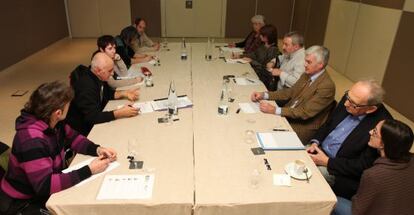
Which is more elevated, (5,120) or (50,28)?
(50,28)

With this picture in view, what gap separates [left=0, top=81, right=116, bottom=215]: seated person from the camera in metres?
1.67

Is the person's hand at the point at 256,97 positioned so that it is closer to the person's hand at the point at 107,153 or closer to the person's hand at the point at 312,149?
the person's hand at the point at 312,149

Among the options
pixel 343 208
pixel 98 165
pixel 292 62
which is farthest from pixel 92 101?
pixel 292 62

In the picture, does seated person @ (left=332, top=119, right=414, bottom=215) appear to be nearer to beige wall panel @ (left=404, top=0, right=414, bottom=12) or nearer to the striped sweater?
the striped sweater

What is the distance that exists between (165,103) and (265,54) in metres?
2.31

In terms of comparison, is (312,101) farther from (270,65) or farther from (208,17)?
(208,17)

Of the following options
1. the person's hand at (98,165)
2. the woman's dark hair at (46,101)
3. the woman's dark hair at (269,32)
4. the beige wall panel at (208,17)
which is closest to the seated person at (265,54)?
the woman's dark hair at (269,32)

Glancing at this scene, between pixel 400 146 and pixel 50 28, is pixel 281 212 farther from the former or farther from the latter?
Answer: pixel 50 28

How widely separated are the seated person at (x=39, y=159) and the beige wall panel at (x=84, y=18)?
8.13 meters

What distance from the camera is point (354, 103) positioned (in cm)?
225

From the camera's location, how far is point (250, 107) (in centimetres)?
287

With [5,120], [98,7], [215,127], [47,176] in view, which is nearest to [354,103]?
[215,127]

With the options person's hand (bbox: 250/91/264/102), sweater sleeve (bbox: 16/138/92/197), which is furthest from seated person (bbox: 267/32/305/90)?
sweater sleeve (bbox: 16/138/92/197)

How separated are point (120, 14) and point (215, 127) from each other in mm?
7823
